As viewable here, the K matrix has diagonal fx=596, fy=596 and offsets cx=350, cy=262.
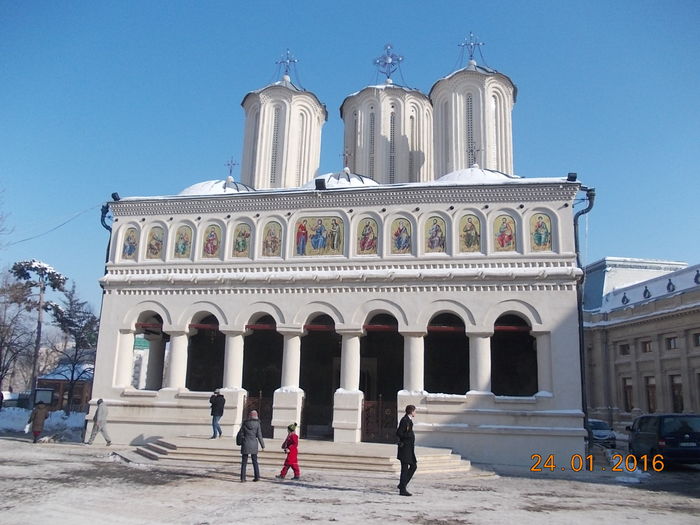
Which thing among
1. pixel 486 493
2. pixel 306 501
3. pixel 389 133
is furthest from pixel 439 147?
pixel 306 501

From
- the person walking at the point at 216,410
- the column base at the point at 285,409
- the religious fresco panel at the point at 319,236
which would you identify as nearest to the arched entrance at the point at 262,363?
the column base at the point at 285,409

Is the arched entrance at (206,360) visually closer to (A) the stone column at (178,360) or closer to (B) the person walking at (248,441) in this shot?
(A) the stone column at (178,360)

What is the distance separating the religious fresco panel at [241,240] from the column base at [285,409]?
481 cm

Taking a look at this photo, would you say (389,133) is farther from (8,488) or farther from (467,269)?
(8,488)

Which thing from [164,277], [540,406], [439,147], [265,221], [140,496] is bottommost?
[140,496]

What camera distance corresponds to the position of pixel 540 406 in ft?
54.5

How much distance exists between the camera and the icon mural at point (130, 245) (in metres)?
20.7

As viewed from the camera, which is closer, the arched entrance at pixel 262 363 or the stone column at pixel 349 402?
the stone column at pixel 349 402

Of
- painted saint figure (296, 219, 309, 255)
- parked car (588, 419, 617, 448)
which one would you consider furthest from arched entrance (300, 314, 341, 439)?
parked car (588, 419, 617, 448)

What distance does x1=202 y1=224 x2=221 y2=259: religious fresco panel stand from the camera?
2006 cm

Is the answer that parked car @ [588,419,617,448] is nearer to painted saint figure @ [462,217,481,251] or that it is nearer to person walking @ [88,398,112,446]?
painted saint figure @ [462,217,481,251]

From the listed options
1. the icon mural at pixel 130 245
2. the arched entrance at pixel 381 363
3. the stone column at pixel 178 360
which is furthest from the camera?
the arched entrance at pixel 381 363

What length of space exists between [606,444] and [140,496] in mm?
21537

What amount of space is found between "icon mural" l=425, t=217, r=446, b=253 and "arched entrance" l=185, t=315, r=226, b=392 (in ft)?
29.8
